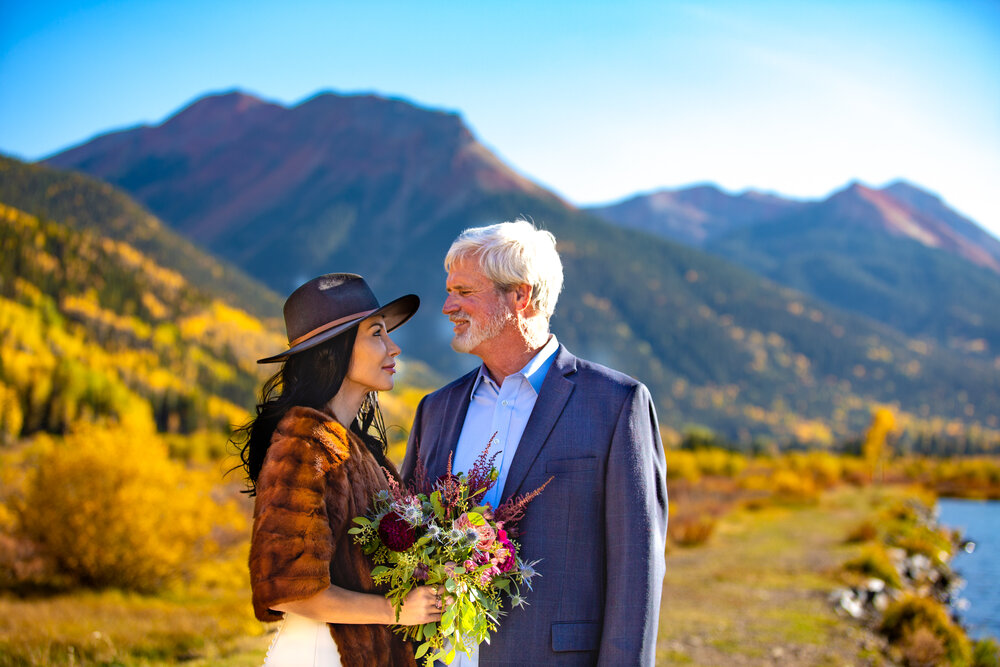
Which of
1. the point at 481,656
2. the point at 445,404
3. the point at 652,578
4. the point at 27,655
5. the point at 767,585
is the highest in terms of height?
the point at 445,404

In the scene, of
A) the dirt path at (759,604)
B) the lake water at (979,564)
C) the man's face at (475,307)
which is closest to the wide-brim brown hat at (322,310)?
the man's face at (475,307)

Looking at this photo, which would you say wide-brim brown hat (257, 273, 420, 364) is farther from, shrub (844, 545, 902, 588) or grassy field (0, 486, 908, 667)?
shrub (844, 545, 902, 588)

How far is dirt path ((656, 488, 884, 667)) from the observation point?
935 centimetres

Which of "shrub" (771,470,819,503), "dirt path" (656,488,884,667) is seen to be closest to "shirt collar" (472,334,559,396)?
"dirt path" (656,488,884,667)

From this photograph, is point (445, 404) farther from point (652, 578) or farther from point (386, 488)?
point (652, 578)

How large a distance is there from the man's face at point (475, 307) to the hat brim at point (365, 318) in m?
0.18

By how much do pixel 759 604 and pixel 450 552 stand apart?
12.0 metres

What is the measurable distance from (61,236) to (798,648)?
68.7 metres

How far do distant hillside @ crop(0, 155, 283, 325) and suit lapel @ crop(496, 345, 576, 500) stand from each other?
3147 inches

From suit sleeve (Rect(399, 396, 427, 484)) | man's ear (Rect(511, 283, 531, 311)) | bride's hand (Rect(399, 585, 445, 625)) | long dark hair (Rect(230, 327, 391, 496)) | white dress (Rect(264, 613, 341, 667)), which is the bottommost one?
white dress (Rect(264, 613, 341, 667))

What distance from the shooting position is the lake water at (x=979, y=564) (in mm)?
15445

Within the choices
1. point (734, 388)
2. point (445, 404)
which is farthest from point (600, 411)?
point (734, 388)

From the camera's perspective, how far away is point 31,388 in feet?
116

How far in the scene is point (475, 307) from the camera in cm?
295
